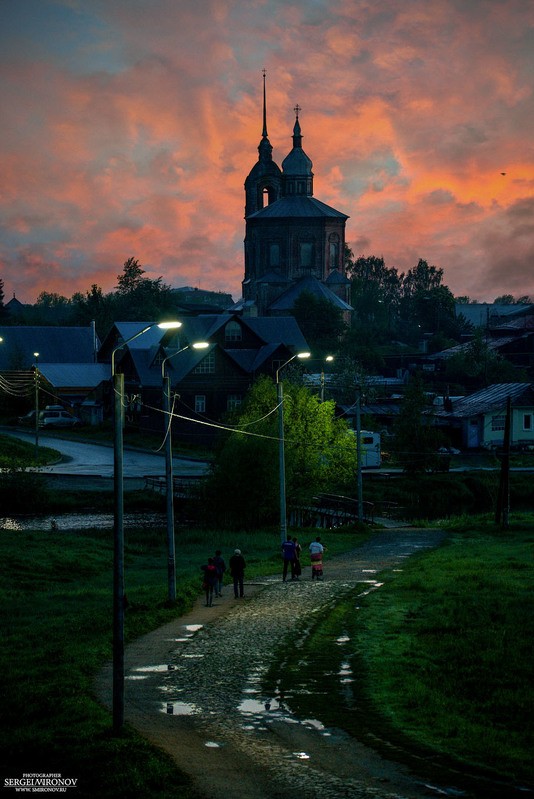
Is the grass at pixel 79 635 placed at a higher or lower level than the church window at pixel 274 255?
lower

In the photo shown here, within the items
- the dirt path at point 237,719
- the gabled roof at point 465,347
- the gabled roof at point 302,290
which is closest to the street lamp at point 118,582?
the dirt path at point 237,719

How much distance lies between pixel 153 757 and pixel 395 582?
776 inches

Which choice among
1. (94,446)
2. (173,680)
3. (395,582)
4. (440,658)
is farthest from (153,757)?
(94,446)

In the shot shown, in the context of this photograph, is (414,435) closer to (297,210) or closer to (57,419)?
(57,419)

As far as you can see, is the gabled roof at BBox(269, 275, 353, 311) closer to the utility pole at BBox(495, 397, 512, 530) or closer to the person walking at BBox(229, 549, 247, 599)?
the utility pole at BBox(495, 397, 512, 530)

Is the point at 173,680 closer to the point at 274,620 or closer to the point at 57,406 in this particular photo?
the point at 274,620

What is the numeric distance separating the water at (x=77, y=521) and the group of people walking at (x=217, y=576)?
22167mm

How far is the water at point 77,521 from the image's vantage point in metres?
53.8

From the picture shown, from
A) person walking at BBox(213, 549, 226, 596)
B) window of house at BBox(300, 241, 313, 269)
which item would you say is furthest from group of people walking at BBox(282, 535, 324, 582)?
window of house at BBox(300, 241, 313, 269)

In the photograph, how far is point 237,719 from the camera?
733 inches

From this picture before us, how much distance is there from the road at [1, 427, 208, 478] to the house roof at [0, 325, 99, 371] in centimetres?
3159

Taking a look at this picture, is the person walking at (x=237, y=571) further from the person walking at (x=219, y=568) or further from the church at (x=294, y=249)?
the church at (x=294, y=249)

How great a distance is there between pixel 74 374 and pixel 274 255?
49706mm

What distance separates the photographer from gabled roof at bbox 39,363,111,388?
106 meters
